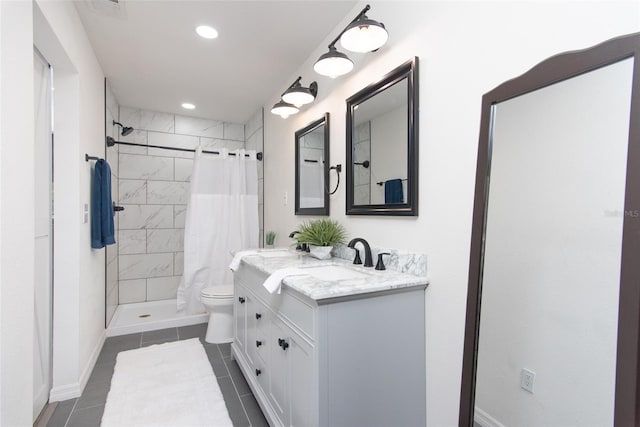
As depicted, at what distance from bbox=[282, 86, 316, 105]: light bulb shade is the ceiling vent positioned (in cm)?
109

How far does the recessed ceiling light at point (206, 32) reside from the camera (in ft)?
6.84

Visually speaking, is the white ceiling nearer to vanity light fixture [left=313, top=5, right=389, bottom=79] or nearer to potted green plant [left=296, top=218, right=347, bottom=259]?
vanity light fixture [left=313, top=5, right=389, bottom=79]

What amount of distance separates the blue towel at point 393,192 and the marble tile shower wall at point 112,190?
2.77 meters

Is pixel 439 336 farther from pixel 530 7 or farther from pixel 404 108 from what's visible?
pixel 530 7

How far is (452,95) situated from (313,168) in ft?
4.25

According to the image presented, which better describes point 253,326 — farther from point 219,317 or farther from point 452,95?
point 452,95

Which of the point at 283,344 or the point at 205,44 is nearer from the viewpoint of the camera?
the point at 283,344

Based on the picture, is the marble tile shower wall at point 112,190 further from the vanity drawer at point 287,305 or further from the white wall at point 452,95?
the white wall at point 452,95

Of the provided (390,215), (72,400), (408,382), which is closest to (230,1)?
(390,215)

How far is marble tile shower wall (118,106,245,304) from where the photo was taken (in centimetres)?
374

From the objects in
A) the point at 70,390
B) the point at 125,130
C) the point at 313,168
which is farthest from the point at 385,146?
the point at 125,130

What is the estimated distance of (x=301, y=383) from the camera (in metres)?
1.25

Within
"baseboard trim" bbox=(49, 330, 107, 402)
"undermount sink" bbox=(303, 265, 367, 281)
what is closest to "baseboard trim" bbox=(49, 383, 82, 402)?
"baseboard trim" bbox=(49, 330, 107, 402)

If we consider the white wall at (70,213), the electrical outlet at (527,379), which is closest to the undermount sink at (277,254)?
the white wall at (70,213)
